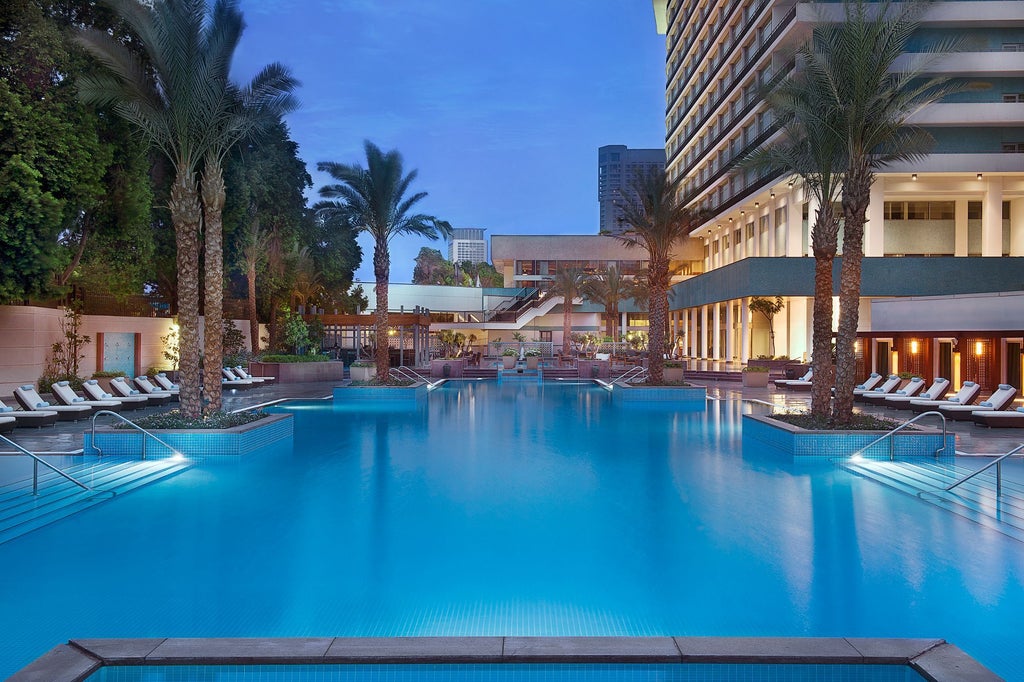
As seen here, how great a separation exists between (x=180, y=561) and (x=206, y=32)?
1065 centimetres

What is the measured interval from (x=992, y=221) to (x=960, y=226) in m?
1.89

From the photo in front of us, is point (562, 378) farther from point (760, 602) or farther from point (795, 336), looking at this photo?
point (760, 602)

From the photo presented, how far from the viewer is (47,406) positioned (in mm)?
15539

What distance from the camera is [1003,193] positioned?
35344 millimetres

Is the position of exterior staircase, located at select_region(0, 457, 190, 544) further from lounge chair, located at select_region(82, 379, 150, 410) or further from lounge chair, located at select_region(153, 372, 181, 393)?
lounge chair, located at select_region(153, 372, 181, 393)

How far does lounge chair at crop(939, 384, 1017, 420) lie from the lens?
50.3 feet

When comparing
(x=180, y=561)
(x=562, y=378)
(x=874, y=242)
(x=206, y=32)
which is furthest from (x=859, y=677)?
(x=874, y=242)

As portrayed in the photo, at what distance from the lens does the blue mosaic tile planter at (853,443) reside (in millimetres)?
11148

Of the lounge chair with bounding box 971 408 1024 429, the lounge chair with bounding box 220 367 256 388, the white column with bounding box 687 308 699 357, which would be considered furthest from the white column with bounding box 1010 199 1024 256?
the lounge chair with bounding box 220 367 256 388

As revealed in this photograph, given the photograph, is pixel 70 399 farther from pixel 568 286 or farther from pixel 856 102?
pixel 568 286

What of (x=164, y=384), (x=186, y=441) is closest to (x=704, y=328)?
(x=164, y=384)

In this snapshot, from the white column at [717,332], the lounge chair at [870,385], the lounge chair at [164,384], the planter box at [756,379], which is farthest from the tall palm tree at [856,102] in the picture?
the white column at [717,332]

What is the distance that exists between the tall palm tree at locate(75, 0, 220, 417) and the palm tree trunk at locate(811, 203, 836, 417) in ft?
37.5

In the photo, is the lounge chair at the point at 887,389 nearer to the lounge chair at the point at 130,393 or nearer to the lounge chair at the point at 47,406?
the lounge chair at the point at 130,393
